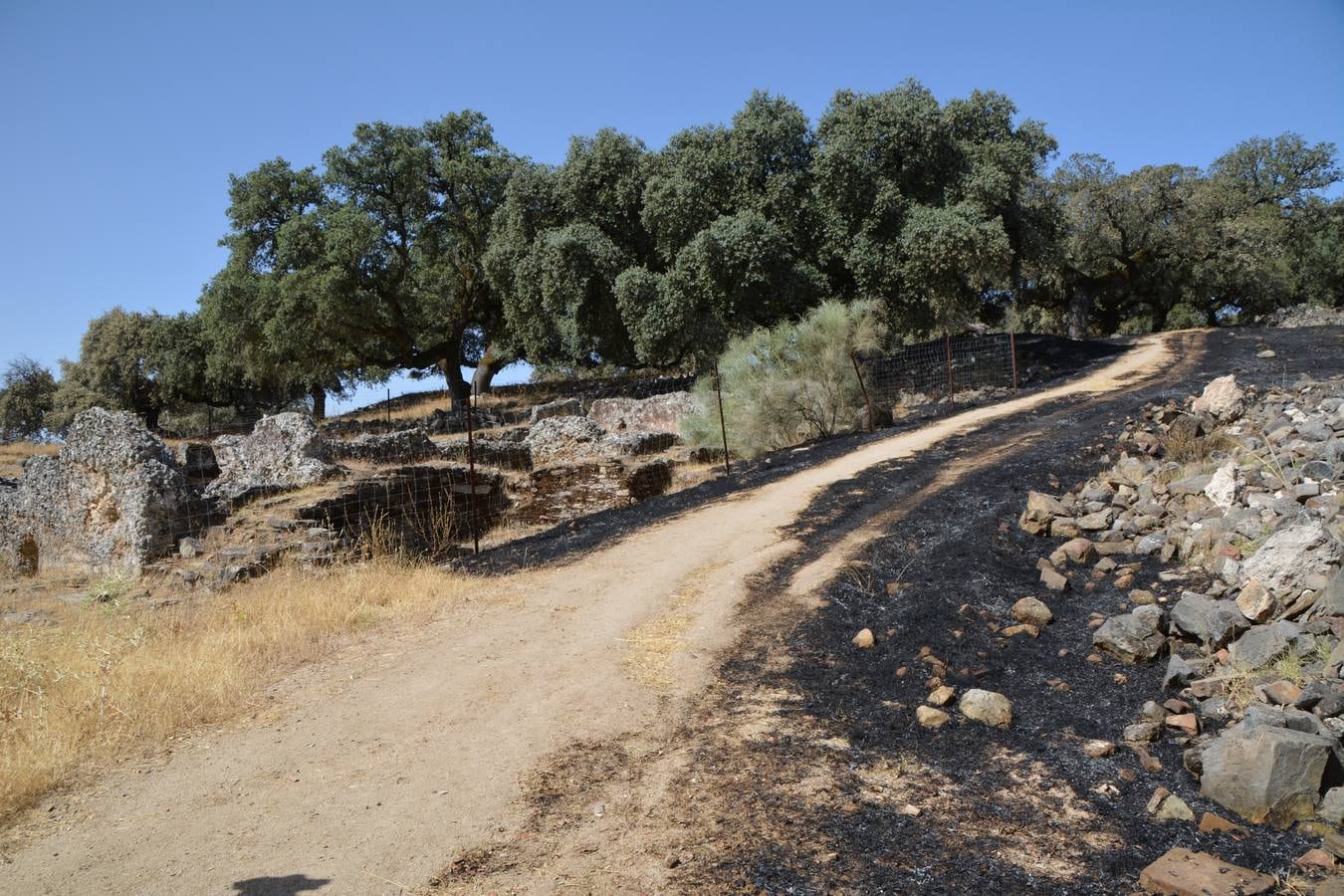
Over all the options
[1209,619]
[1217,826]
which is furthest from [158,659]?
[1209,619]

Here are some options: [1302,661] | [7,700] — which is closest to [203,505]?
[7,700]

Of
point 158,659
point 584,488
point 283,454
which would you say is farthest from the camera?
point 283,454

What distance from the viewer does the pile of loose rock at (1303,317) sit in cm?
3061

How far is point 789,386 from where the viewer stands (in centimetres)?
1714

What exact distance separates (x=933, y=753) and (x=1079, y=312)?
1329 inches

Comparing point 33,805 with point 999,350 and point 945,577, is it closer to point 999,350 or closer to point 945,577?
point 945,577

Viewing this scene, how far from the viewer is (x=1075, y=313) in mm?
34062

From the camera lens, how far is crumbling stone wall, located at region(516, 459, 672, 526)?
1559cm

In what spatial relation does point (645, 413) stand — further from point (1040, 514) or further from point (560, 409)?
point (1040, 514)

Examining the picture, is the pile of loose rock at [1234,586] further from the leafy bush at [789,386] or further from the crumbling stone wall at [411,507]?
the crumbling stone wall at [411,507]

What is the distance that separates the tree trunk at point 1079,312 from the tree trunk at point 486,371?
24.1 metres

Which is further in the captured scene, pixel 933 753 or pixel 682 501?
pixel 682 501

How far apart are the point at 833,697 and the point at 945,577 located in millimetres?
2248

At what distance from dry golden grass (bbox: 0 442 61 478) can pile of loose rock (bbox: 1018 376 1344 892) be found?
24083 millimetres
